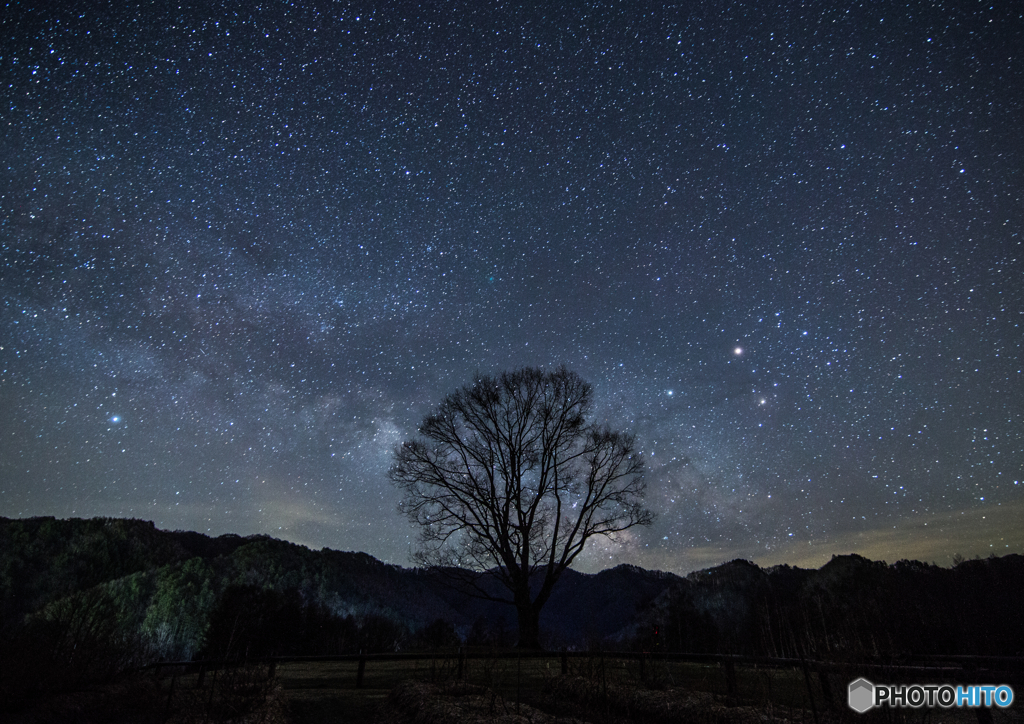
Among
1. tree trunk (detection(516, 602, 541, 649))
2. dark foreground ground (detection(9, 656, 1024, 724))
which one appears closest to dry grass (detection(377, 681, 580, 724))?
dark foreground ground (detection(9, 656, 1024, 724))

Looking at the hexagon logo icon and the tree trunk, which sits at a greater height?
the hexagon logo icon

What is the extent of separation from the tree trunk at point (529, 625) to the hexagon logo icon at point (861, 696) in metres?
15.4

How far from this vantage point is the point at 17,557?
3548 inches

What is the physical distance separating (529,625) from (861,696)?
659 inches

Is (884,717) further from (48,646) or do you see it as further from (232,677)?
(48,646)

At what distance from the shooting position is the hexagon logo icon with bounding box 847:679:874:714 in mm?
5949

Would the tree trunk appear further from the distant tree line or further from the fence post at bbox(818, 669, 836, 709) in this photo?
the fence post at bbox(818, 669, 836, 709)

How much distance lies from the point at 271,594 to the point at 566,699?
47.8 m

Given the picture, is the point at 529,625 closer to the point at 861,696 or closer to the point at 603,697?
the point at 603,697

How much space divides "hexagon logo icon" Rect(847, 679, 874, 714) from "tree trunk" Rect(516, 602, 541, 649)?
1537 centimetres

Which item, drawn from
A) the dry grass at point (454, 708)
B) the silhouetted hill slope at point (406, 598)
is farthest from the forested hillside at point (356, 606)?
the dry grass at point (454, 708)

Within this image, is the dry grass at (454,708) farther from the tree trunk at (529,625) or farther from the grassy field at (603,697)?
the tree trunk at (529,625)

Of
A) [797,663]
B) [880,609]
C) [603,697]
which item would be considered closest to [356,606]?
[880,609]

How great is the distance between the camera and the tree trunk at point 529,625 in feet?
65.9
